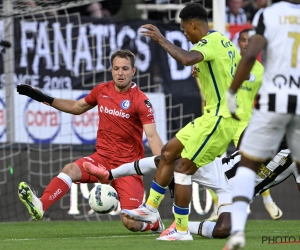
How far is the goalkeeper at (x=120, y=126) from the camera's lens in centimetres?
907

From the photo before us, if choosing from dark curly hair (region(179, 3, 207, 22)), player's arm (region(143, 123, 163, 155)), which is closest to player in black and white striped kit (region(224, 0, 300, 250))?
dark curly hair (region(179, 3, 207, 22))

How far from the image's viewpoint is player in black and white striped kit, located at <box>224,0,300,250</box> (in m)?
6.08

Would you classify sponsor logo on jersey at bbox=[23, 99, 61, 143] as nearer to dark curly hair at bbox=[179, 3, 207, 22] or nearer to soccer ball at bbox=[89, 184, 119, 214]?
soccer ball at bbox=[89, 184, 119, 214]

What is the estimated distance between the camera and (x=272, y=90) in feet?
20.2

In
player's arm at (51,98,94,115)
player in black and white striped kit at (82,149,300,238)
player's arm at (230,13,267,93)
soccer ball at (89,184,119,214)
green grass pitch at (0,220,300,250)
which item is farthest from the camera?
player's arm at (51,98,94,115)

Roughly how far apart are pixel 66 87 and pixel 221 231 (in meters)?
5.82

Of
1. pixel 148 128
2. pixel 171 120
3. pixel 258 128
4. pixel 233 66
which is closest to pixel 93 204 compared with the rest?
pixel 148 128

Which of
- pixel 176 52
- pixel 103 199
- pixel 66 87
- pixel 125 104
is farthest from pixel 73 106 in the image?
pixel 66 87

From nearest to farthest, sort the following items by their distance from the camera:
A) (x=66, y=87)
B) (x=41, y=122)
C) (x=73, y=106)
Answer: (x=73, y=106) < (x=41, y=122) < (x=66, y=87)

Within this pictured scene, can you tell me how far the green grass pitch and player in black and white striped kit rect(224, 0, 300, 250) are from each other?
3.51 ft

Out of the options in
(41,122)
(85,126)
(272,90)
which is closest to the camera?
(272,90)

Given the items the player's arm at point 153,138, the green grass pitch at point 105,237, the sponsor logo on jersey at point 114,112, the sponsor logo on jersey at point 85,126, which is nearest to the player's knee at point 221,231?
the green grass pitch at point 105,237

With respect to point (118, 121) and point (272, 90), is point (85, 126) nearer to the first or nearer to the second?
point (118, 121)

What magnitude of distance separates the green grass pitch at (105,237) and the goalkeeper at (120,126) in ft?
1.61
